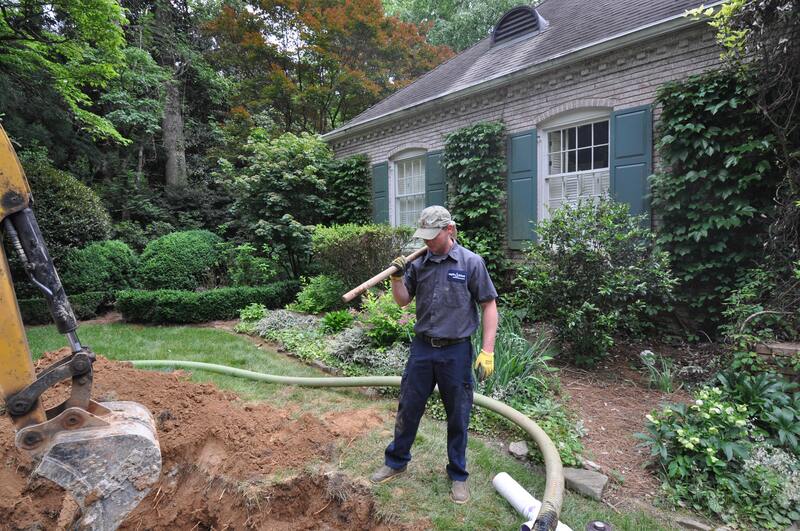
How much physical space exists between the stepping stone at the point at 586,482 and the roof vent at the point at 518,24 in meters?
9.02

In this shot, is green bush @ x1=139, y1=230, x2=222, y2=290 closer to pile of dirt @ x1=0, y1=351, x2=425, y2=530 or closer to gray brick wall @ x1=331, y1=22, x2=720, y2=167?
gray brick wall @ x1=331, y1=22, x2=720, y2=167

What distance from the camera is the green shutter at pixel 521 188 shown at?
7770mm

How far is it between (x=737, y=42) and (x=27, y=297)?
1183 centimetres

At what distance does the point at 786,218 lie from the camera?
4559 millimetres

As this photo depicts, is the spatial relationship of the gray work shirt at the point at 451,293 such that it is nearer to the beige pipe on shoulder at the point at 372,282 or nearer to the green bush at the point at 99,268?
the beige pipe on shoulder at the point at 372,282

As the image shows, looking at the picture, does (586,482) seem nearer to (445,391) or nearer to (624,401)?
(445,391)

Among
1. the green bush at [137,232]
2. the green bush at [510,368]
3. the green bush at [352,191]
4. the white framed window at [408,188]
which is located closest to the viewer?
the green bush at [510,368]

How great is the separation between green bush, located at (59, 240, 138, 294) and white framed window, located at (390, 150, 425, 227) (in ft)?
19.6

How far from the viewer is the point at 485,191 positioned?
8227 mm

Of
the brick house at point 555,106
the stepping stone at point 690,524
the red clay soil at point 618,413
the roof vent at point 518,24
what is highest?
the roof vent at point 518,24

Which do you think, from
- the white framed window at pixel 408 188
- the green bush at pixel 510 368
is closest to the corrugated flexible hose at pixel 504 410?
the green bush at pixel 510 368

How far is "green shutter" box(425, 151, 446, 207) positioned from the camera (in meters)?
9.31

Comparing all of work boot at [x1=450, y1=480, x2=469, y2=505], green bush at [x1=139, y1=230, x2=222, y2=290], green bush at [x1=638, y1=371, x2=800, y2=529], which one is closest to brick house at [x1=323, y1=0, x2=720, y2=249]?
green bush at [x1=638, y1=371, x2=800, y2=529]

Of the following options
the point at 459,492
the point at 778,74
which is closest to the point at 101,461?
the point at 459,492
